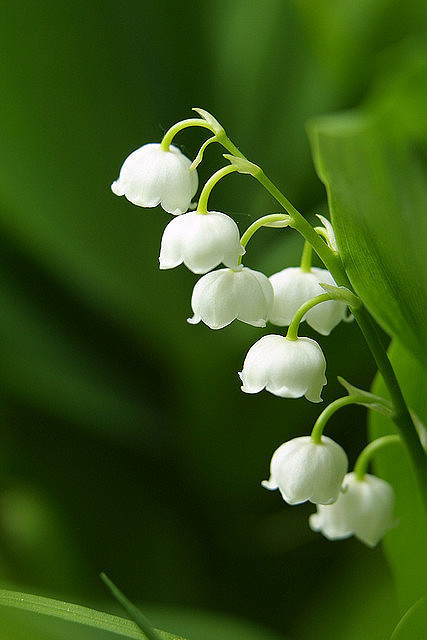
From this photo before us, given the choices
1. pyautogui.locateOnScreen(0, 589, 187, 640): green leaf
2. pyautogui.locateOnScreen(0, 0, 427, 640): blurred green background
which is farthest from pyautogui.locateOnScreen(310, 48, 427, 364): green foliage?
pyautogui.locateOnScreen(0, 0, 427, 640): blurred green background

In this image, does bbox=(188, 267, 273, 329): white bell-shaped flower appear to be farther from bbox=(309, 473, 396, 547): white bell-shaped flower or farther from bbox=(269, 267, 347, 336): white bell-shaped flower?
bbox=(309, 473, 396, 547): white bell-shaped flower

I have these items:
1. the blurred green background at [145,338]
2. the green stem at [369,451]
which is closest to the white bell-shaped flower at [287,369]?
the green stem at [369,451]

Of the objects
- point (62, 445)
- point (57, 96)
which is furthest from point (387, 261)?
point (62, 445)

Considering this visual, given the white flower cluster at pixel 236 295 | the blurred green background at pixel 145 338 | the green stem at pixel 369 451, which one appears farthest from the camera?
the blurred green background at pixel 145 338

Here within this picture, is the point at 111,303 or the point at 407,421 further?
the point at 111,303

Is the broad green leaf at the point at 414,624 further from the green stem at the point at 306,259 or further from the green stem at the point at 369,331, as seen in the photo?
the green stem at the point at 306,259

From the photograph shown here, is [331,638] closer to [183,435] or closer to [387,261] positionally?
[183,435]
